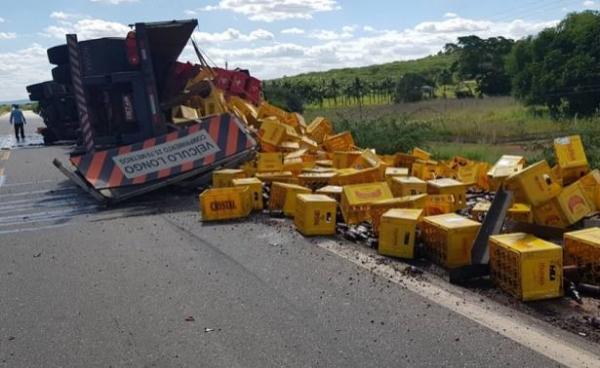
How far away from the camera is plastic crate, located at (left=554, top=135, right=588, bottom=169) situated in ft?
22.8

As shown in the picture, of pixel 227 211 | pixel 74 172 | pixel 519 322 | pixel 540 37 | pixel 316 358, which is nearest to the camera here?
pixel 316 358

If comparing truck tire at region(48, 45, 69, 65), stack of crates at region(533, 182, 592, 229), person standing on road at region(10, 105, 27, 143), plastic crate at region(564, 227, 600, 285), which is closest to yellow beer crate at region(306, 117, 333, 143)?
truck tire at region(48, 45, 69, 65)

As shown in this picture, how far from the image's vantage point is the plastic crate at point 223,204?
8297 millimetres

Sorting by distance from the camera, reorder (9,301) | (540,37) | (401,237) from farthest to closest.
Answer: (540,37), (401,237), (9,301)

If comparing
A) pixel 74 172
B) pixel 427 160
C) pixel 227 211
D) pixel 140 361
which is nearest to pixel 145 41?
pixel 74 172

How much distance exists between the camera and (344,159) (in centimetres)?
1106

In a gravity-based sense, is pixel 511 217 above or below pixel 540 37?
below

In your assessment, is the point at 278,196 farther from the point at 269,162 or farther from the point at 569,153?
the point at 569,153

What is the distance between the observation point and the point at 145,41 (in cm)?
1125

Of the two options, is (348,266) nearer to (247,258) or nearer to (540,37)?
(247,258)

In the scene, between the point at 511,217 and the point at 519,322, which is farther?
the point at 511,217

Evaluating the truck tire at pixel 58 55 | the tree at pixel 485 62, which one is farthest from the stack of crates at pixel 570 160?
the tree at pixel 485 62

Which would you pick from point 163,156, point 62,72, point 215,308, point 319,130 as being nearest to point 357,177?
point 163,156

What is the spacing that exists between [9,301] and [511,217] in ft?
16.7
